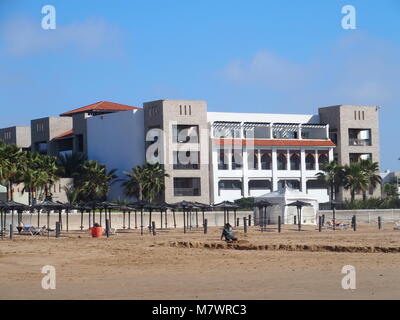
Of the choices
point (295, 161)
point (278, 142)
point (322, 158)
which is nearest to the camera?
point (278, 142)

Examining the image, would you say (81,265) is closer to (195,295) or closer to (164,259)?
(164,259)

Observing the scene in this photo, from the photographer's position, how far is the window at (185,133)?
264 feet

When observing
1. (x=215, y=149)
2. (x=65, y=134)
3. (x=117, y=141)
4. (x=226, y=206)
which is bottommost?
(x=226, y=206)

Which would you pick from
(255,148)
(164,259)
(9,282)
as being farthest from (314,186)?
(9,282)

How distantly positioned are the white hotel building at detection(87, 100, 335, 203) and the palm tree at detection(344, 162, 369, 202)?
4.83m

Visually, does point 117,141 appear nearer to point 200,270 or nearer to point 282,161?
point 282,161

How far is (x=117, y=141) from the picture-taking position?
84.6 metres

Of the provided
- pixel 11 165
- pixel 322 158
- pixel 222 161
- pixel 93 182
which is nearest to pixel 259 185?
pixel 222 161

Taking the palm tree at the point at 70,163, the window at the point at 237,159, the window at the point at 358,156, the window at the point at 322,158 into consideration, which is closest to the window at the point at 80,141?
the palm tree at the point at 70,163

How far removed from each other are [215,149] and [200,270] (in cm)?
5642

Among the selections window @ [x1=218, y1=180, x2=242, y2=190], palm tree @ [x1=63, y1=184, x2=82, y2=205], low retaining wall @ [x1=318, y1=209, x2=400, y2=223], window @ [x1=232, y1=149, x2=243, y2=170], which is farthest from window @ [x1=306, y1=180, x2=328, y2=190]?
palm tree @ [x1=63, y1=184, x2=82, y2=205]

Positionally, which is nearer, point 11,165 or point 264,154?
point 11,165

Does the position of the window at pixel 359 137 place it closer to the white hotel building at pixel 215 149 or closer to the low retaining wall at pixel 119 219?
the white hotel building at pixel 215 149

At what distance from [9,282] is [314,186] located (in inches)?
2671
